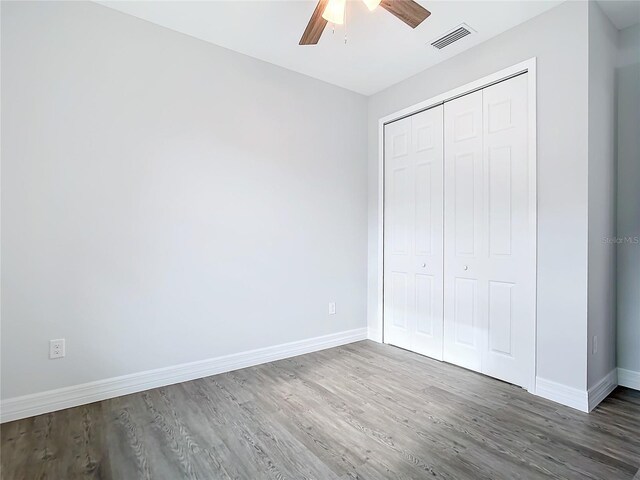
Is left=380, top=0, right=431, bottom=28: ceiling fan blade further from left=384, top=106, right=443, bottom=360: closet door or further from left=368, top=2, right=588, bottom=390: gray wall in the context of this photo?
left=384, top=106, right=443, bottom=360: closet door

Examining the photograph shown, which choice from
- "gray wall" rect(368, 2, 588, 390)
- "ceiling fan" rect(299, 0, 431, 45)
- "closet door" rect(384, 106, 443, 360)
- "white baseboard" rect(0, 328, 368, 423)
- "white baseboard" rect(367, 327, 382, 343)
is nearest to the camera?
"ceiling fan" rect(299, 0, 431, 45)

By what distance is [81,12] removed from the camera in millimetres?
2270

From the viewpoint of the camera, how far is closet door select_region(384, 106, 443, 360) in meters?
3.12

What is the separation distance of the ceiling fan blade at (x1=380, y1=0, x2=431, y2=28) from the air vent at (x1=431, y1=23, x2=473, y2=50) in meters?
0.73

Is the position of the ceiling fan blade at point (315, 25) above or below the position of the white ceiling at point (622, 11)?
below

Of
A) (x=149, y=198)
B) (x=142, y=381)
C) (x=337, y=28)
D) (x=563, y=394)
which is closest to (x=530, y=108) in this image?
(x=337, y=28)

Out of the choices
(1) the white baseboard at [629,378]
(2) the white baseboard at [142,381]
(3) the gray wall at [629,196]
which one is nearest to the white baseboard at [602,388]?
(1) the white baseboard at [629,378]

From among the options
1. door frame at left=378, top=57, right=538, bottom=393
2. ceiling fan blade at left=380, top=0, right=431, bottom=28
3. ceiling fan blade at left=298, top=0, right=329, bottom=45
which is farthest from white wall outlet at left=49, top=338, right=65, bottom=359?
door frame at left=378, top=57, right=538, bottom=393

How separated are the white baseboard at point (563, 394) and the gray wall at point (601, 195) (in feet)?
0.32

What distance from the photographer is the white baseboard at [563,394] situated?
2176 mm

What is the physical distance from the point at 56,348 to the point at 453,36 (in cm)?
366

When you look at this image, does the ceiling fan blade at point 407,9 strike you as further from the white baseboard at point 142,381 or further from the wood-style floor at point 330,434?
the white baseboard at point 142,381

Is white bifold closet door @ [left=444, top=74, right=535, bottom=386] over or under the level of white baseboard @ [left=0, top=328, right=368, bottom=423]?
over

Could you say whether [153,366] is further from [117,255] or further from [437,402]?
[437,402]
